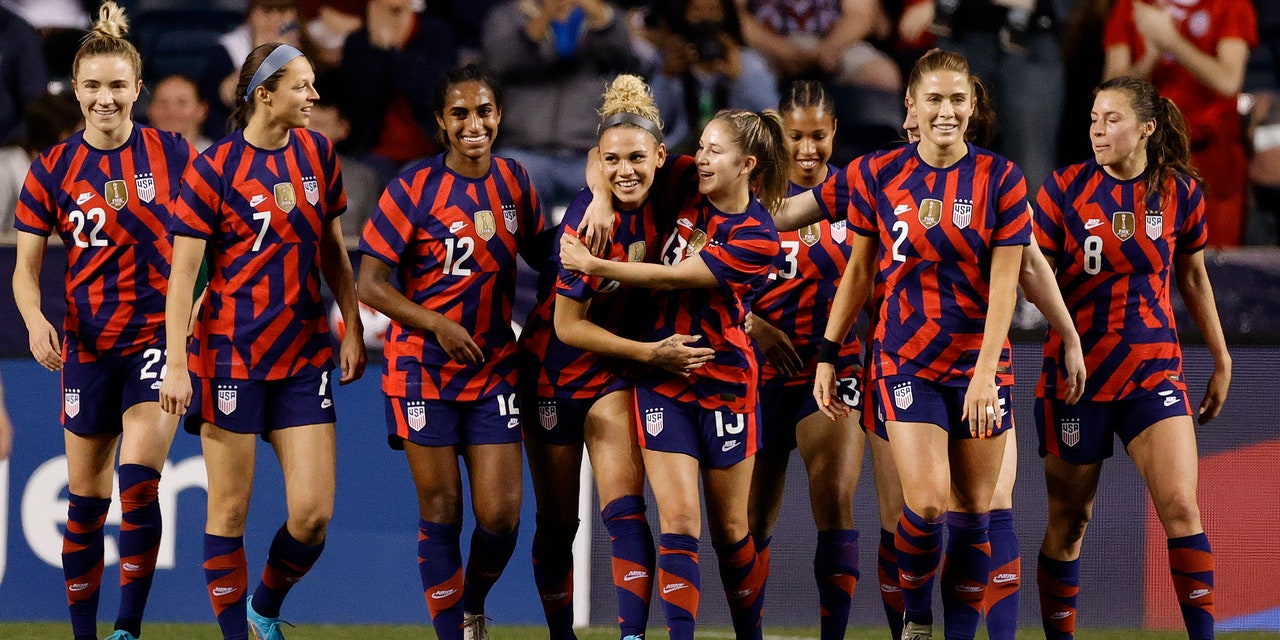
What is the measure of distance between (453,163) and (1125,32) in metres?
4.30

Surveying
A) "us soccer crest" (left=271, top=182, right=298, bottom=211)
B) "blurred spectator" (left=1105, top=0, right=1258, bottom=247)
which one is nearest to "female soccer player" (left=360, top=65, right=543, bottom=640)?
"us soccer crest" (left=271, top=182, right=298, bottom=211)

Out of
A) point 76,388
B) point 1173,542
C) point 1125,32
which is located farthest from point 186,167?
point 1125,32

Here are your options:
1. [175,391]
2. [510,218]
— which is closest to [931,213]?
[510,218]

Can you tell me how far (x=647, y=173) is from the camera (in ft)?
14.6

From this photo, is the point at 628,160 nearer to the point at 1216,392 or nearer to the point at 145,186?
the point at 145,186

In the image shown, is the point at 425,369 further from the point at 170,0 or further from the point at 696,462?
the point at 170,0

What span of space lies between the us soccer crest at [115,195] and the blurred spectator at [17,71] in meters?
3.17

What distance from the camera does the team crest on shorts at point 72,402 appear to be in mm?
4957

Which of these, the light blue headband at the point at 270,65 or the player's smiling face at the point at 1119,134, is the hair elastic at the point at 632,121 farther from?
the player's smiling face at the point at 1119,134

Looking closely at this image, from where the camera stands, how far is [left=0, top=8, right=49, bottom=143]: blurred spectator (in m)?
7.73

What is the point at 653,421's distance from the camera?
450 centimetres

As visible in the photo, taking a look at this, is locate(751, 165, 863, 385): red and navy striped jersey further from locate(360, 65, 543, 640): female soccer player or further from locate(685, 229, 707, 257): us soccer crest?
locate(360, 65, 543, 640): female soccer player

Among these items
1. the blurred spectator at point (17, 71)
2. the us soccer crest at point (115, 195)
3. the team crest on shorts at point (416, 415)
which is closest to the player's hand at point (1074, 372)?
the team crest on shorts at point (416, 415)

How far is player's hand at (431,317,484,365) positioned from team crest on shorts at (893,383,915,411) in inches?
49.8
